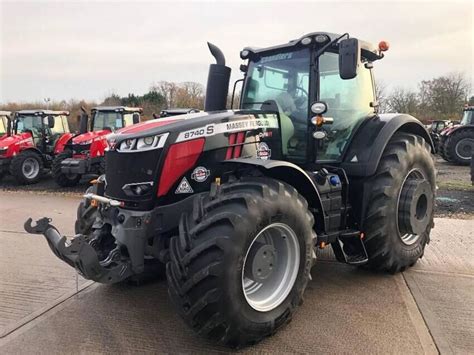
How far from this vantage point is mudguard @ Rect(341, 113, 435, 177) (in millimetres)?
4238

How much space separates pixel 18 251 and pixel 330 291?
3908mm

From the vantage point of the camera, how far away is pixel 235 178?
333 cm

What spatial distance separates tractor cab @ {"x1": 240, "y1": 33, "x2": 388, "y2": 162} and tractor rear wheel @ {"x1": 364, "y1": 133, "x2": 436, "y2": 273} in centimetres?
49

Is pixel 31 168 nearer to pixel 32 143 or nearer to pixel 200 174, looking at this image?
pixel 32 143

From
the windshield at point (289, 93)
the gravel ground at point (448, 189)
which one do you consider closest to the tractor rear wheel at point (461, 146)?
the gravel ground at point (448, 189)

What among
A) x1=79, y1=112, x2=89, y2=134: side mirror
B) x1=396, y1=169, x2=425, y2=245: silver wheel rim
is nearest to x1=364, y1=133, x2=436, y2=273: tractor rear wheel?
x1=396, y1=169, x2=425, y2=245: silver wheel rim

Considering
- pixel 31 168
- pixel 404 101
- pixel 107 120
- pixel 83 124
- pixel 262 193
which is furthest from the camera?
pixel 404 101

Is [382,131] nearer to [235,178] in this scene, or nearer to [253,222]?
[235,178]

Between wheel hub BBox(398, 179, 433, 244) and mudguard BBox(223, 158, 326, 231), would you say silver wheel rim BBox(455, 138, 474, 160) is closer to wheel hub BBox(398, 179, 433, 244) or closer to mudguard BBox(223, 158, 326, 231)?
wheel hub BBox(398, 179, 433, 244)

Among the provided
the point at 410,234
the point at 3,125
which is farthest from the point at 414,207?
the point at 3,125

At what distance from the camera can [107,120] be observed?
42.1 feet

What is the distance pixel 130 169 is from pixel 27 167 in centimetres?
1045

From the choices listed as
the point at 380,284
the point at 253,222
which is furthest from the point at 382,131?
the point at 253,222

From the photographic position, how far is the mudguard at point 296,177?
10.7 ft
